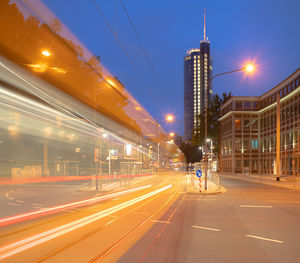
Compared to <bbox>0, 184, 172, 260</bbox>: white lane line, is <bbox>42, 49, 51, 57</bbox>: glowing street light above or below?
above

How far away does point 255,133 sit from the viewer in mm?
62531

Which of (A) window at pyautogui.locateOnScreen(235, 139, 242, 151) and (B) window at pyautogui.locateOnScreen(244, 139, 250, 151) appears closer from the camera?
(B) window at pyautogui.locateOnScreen(244, 139, 250, 151)

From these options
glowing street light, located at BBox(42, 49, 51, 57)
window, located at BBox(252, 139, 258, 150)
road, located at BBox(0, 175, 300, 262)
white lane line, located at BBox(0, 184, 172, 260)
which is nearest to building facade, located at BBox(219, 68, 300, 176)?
window, located at BBox(252, 139, 258, 150)

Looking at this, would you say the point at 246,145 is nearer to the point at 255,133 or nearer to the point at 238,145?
the point at 238,145

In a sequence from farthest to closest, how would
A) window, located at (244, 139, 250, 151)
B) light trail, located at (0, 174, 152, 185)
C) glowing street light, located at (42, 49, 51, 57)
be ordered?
window, located at (244, 139, 250, 151) < glowing street light, located at (42, 49, 51, 57) < light trail, located at (0, 174, 152, 185)

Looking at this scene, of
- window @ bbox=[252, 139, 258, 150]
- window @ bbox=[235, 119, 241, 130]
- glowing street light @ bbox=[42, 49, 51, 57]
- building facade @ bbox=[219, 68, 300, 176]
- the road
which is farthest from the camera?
window @ bbox=[235, 119, 241, 130]

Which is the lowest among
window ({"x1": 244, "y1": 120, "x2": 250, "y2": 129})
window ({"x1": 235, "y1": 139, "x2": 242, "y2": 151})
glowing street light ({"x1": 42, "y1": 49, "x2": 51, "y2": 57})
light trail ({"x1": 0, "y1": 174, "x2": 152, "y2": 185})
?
light trail ({"x1": 0, "y1": 174, "x2": 152, "y2": 185})

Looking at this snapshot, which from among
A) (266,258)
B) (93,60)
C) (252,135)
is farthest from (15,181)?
(252,135)

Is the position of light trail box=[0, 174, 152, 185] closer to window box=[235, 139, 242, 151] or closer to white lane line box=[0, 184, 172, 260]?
white lane line box=[0, 184, 172, 260]

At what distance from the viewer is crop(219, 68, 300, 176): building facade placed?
4928 centimetres

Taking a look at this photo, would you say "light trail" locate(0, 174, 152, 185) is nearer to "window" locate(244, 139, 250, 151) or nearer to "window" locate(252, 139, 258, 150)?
"window" locate(244, 139, 250, 151)

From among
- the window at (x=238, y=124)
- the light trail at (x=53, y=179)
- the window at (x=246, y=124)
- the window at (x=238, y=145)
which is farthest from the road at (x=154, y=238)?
the window at (x=238, y=124)

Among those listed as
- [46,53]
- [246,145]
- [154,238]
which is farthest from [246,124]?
[154,238]

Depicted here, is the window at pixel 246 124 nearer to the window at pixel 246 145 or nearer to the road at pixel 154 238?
the window at pixel 246 145
